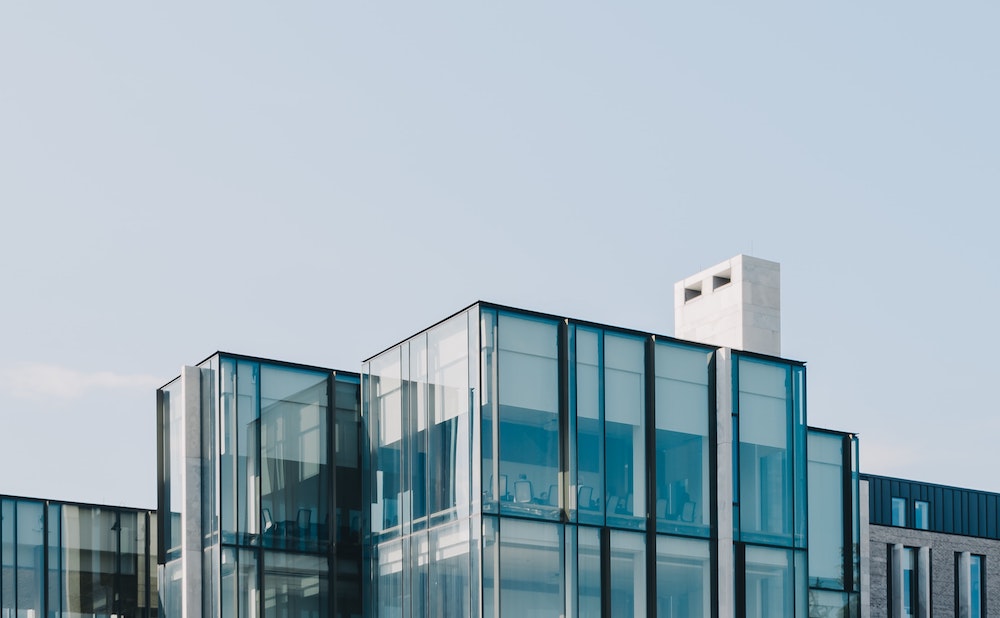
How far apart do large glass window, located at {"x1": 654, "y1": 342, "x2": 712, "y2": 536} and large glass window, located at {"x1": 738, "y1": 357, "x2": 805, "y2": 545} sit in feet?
3.40

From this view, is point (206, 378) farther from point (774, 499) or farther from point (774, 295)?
point (774, 295)

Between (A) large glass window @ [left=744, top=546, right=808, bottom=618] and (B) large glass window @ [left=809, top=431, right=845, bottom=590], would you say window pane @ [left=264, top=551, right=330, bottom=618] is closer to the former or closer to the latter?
(A) large glass window @ [left=744, top=546, right=808, bottom=618]

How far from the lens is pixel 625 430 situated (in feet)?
112

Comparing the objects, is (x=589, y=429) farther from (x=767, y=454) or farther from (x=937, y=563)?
(x=937, y=563)

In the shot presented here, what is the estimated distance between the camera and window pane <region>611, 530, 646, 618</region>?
33188mm

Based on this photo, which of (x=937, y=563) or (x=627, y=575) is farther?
(x=937, y=563)

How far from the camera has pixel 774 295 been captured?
4731 cm

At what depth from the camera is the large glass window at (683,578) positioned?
111ft

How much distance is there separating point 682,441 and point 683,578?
3128mm

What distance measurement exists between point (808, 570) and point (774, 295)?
12.9 m

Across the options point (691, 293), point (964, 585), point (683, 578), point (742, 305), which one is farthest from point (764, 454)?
point (964, 585)

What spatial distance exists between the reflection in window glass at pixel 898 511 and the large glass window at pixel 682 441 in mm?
25299

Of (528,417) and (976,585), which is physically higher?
(528,417)

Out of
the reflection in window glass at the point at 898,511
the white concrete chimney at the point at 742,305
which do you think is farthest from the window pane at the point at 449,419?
the reflection in window glass at the point at 898,511
